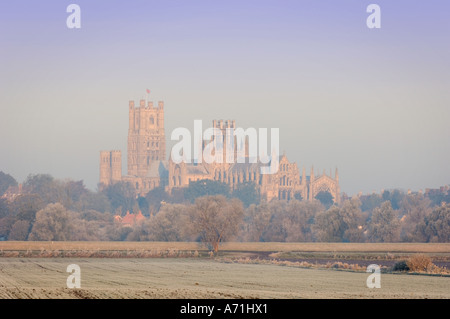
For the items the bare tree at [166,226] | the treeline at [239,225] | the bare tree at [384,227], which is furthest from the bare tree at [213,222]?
the bare tree at [384,227]

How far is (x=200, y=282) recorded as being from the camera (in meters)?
50.9

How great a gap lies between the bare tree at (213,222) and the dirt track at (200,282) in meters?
24.3

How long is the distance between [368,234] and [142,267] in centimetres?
4917

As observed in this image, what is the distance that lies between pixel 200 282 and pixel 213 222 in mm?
44314

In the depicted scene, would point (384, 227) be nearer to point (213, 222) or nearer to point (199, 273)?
point (213, 222)

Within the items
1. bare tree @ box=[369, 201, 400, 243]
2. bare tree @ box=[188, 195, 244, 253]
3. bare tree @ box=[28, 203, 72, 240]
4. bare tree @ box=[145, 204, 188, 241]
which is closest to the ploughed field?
bare tree @ box=[188, 195, 244, 253]

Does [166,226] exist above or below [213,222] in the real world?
below

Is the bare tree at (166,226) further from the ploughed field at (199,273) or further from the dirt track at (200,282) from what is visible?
the dirt track at (200,282)

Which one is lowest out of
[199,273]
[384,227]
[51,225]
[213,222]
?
[199,273]

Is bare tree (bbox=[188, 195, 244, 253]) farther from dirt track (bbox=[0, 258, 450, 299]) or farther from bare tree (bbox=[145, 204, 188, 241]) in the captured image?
dirt track (bbox=[0, 258, 450, 299])

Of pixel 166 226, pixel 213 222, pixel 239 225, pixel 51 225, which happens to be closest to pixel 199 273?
pixel 213 222
